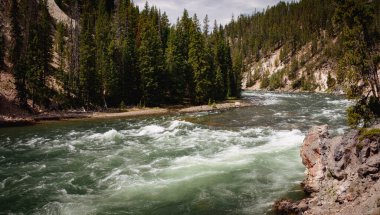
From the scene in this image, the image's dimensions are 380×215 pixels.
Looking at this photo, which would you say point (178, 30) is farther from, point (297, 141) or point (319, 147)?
point (319, 147)

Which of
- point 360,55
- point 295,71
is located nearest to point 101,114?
point 360,55

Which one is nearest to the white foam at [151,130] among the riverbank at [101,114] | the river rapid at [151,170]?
the river rapid at [151,170]

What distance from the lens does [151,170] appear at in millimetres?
21859

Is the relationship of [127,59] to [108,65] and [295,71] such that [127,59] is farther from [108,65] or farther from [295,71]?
[295,71]

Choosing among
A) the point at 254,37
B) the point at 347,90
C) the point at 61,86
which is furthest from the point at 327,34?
the point at 347,90

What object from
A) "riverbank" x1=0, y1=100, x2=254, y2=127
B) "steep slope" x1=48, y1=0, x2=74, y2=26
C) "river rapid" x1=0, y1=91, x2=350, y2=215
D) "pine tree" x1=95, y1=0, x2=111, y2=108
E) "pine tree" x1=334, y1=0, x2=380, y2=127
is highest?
"steep slope" x1=48, y1=0, x2=74, y2=26

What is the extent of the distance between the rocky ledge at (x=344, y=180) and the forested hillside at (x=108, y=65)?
154ft

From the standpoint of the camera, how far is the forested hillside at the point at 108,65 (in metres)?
54.2

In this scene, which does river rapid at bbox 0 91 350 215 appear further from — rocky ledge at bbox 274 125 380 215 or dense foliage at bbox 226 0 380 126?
dense foliage at bbox 226 0 380 126

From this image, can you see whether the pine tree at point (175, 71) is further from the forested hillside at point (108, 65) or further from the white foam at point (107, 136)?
the white foam at point (107, 136)

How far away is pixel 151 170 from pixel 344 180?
12250 mm

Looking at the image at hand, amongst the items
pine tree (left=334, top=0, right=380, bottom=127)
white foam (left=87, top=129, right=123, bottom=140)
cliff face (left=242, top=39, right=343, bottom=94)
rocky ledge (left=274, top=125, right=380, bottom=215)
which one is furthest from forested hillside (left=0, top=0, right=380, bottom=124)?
cliff face (left=242, top=39, right=343, bottom=94)

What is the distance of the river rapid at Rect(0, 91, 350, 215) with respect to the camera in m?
16.2

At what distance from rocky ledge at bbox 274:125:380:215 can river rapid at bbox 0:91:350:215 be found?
57.8 inches
